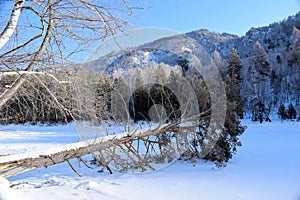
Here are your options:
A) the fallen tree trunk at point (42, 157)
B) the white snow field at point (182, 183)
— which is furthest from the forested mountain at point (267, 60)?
the white snow field at point (182, 183)

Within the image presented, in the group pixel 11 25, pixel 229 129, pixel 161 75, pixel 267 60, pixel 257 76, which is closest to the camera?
pixel 11 25

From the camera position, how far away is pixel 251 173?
4438mm

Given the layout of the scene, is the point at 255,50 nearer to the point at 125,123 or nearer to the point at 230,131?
the point at 230,131

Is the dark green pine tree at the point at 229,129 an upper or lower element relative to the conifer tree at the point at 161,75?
lower

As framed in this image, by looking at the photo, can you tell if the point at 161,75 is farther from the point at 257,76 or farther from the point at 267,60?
the point at 267,60

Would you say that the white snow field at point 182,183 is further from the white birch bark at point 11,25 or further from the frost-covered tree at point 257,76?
the frost-covered tree at point 257,76

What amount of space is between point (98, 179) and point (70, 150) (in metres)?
1.30

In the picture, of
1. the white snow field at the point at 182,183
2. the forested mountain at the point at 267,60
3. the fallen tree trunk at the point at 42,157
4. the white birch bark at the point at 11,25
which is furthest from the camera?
the forested mountain at the point at 267,60

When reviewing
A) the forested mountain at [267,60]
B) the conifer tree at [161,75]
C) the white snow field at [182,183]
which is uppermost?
the forested mountain at [267,60]

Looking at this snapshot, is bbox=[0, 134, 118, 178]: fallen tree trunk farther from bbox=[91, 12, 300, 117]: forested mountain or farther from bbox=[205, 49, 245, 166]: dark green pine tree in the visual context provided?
bbox=[205, 49, 245, 166]: dark green pine tree

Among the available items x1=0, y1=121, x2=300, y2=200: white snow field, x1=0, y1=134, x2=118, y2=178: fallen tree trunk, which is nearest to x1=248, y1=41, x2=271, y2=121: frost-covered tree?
x1=0, y1=121, x2=300, y2=200: white snow field

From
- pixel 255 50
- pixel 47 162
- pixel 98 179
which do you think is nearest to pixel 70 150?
pixel 47 162

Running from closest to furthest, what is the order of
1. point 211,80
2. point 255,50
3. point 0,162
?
point 0,162
point 211,80
point 255,50

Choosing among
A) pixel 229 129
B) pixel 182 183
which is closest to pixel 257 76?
pixel 229 129
